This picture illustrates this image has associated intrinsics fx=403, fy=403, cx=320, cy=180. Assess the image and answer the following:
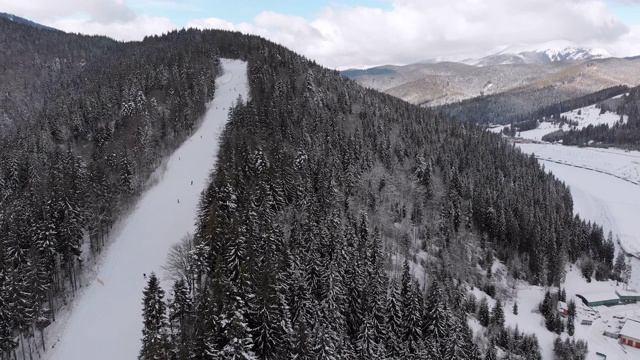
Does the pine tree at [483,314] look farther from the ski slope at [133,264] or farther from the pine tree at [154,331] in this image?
the pine tree at [154,331]

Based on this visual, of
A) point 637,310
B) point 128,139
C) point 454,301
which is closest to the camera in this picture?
point 454,301

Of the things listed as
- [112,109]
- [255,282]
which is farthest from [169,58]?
[255,282]

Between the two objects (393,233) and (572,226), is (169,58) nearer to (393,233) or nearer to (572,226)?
(393,233)

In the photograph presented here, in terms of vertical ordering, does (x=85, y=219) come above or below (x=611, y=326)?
above

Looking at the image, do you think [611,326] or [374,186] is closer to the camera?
[611,326]

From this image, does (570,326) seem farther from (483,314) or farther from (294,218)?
(294,218)

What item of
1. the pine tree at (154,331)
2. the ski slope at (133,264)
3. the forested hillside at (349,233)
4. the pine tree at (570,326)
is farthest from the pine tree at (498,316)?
the pine tree at (154,331)

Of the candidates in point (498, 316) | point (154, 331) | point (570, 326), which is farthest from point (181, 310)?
point (570, 326)
